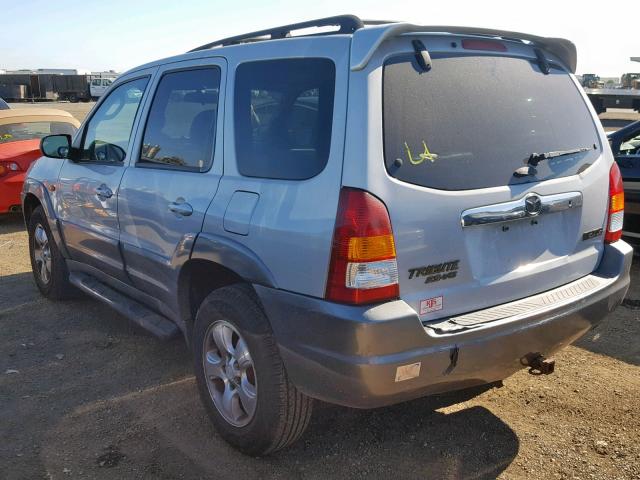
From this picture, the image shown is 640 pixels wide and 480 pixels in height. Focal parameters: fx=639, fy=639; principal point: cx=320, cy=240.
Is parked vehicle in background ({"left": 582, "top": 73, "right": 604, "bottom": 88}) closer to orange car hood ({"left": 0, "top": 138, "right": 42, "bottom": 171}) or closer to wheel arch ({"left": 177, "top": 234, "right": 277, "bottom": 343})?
orange car hood ({"left": 0, "top": 138, "right": 42, "bottom": 171})

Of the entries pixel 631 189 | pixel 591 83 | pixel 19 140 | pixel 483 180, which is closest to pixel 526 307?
pixel 483 180

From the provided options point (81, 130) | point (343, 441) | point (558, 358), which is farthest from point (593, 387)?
point (81, 130)

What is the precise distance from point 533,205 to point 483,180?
0.30 metres

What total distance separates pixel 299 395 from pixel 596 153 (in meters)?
1.95

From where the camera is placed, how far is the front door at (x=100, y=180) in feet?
13.7

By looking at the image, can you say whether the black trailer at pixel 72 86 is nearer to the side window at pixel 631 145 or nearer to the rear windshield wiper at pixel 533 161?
the side window at pixel 631 145

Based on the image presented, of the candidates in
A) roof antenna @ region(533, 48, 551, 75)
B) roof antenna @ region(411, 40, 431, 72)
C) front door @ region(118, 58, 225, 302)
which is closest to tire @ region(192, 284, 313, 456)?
front door @ region(118, 58, 225, 302)

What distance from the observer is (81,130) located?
4867mm

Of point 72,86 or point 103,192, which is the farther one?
point 72,86

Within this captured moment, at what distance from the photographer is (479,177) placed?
275 cm

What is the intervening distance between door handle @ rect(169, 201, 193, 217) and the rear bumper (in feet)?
2.44

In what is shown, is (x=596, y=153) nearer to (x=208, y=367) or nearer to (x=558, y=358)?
(x=558, y=358)

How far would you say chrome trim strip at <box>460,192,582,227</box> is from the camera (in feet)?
8.81

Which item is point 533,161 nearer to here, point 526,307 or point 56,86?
point 526,307
